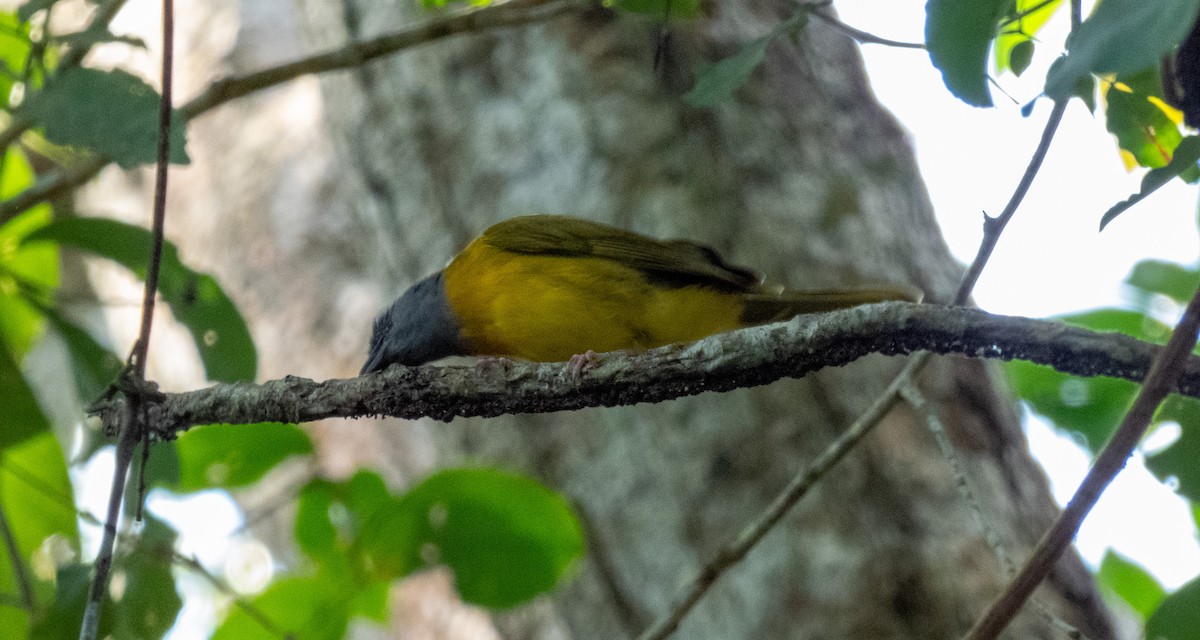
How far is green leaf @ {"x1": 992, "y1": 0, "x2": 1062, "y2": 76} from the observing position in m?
2.12

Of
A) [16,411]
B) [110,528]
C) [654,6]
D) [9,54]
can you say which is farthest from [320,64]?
[110,528]

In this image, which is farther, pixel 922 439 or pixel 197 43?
pixel 197 43

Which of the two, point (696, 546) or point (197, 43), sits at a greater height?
point (197, 43)

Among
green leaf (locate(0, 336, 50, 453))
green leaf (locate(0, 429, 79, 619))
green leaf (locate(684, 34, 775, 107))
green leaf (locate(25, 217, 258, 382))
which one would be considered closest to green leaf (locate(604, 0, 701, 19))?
green leaf (locate(684, 34, 775, 107))

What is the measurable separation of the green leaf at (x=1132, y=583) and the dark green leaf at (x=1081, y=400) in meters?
1.08

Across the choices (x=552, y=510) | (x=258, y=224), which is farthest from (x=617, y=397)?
(x=258, y=224)

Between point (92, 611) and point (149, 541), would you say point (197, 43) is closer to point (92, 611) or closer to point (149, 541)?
point (149, 541)

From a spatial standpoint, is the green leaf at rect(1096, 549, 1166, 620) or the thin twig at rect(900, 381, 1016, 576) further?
the green leaf at rect(1096, 549, 1166, 620)

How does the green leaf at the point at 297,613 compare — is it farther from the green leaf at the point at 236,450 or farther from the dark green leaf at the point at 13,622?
the dark green leaf at the point at 13,622

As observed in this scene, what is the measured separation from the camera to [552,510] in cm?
324

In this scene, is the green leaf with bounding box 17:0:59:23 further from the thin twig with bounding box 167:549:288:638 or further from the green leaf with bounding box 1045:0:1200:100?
the green leaf with bounding box 1045:0:1200:100

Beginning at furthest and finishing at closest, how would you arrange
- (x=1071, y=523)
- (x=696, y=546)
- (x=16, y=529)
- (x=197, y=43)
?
(x=197, y=43)
(x=16, y=529)
(x=696, y=546)
(x=1071, y=523)

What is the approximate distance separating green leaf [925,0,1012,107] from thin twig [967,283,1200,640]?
50 cm

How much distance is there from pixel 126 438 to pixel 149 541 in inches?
51.0
